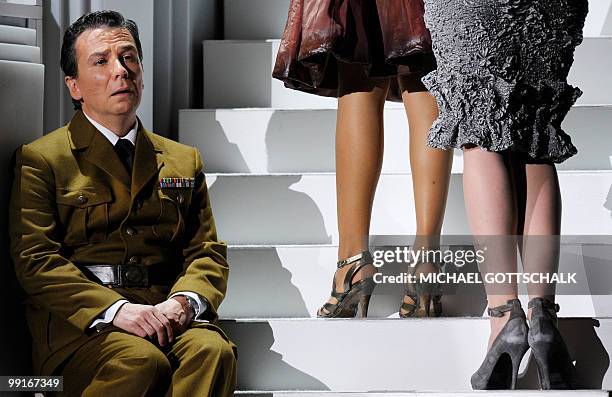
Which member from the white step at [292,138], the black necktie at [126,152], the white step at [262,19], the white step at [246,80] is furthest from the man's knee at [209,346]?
the white step at [262,19]

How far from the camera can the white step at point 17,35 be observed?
101 inches

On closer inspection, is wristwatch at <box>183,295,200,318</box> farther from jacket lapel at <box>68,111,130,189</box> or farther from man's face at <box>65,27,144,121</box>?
man's face at <box>65,27,144,121</box>

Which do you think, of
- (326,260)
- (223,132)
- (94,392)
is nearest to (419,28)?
(326,260)

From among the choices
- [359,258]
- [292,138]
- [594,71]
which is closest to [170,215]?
[359,258]

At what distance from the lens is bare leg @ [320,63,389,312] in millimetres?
2725

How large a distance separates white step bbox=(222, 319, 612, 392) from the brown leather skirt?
1.93ft

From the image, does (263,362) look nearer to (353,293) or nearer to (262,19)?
(353,293)

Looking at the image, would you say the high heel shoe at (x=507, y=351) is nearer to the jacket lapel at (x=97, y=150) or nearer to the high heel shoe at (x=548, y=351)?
the high heel shoe at (x=548, y=351)

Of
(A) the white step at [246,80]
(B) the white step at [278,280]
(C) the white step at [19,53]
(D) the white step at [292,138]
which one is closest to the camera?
(C) the white step at [19,53]

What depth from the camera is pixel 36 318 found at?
2.30m

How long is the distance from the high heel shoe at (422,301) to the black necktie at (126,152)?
74 centimetres

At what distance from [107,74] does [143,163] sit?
198 mm

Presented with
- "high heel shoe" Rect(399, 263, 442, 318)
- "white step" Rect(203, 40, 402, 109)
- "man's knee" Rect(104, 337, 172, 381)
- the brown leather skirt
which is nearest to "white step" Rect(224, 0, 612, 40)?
"white step" Rect(203, 40, 402, 109)

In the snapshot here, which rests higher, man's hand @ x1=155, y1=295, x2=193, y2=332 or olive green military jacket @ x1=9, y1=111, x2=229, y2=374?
olive green military jacket @ x1=9, y1=111, x2=229, y2=374
